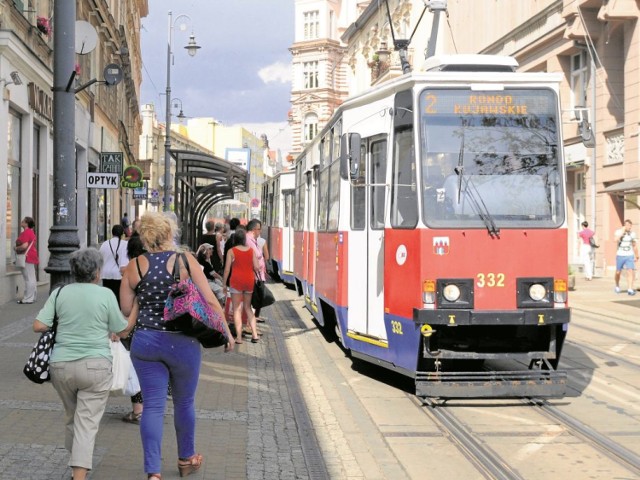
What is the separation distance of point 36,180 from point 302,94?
226 ft

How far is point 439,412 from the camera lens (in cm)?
830

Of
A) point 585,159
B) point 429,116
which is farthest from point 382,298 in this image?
point 585,159

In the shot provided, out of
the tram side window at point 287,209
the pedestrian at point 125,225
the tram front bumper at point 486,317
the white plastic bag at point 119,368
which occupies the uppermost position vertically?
the tram side window at point 287,209

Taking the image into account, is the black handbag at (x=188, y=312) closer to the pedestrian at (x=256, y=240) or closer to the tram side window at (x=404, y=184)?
the tram side window at (x=404, y=184)

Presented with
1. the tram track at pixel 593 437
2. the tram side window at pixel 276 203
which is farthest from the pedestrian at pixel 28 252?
the tram track at pixel 593 437

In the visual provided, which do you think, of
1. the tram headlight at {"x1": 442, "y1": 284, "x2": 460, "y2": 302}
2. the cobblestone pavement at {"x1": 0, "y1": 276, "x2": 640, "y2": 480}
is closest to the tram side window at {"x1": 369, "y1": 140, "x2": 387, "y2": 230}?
the tram headlight at {"x1": 442, "y1": 284, "x2": 460, "y2": 302}

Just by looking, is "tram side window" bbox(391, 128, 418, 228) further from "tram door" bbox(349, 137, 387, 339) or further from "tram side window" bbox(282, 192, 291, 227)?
A: "tram side window" bbox(282, 192, 291, 227)

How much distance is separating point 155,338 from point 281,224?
19636 millimetres

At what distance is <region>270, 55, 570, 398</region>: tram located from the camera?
841cm

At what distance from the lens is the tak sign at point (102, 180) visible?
47.4 ft

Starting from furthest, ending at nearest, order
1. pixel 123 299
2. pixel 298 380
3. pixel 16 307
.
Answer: pixel 16 307, pixel 298 380, pixel 123 299

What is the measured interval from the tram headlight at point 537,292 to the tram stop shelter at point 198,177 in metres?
14.7

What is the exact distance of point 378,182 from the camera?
374 inches

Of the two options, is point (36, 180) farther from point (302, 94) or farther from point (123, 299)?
point (302, 94)
